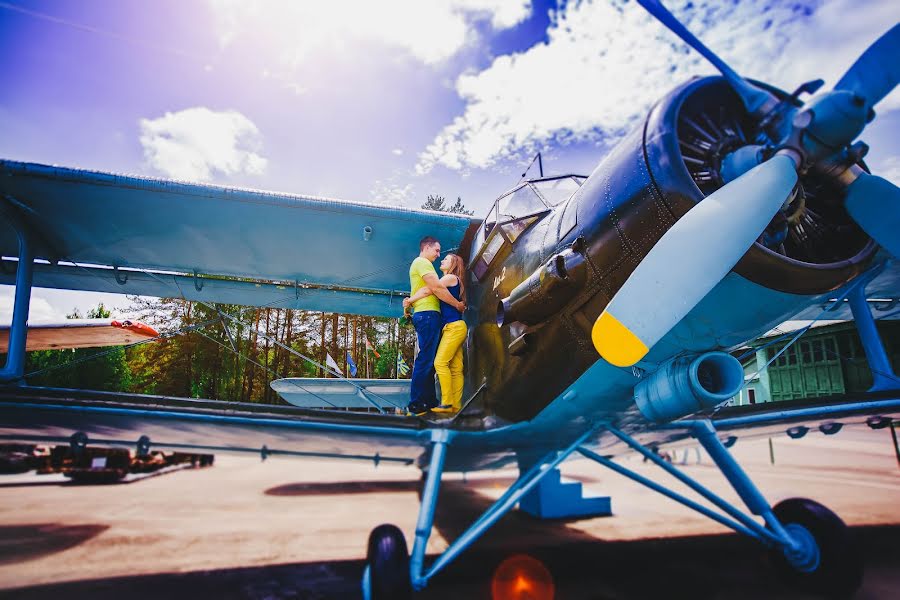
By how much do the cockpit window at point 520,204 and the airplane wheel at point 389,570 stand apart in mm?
2378

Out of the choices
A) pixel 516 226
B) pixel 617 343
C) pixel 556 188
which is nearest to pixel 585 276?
pixel 617 343

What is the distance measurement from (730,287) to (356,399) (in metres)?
5.82

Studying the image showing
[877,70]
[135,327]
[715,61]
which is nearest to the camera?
[877,70]

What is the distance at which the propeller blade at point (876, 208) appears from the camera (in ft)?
6.17

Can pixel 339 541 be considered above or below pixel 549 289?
below

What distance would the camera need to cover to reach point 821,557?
3.28 m

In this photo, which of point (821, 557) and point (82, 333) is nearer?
point (821, 557)

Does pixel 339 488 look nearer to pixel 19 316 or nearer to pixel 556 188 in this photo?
pixel 19 316

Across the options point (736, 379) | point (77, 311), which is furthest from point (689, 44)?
point (77, 311)

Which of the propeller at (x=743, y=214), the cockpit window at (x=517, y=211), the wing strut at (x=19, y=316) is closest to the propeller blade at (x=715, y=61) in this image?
the propeller at (x=743, y=214)

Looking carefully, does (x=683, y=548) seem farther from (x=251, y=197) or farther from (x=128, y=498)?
(x=128, y=498)

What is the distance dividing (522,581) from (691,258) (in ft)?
10.3

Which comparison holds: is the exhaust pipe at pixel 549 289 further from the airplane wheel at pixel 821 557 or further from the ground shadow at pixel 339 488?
the ground shadow at pixel 339 488

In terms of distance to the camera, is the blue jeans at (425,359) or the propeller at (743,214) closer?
the propeller at (743,214)
